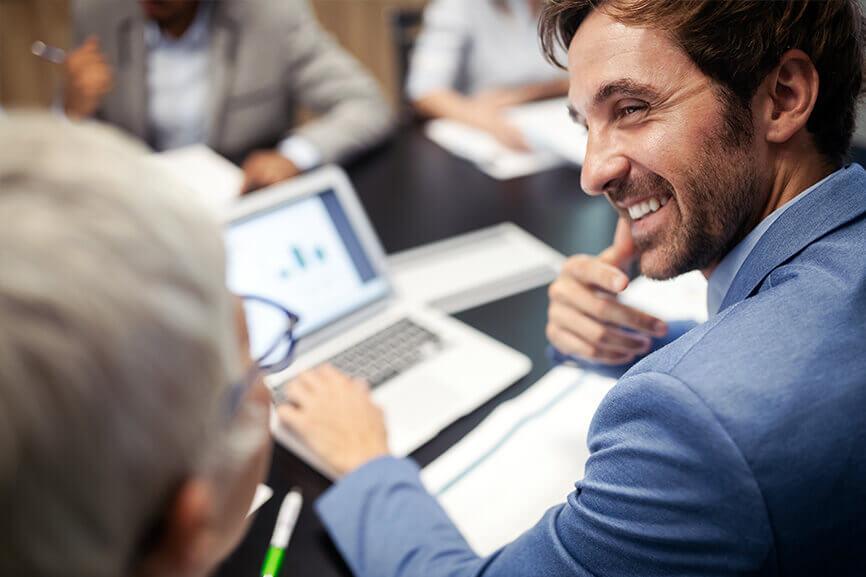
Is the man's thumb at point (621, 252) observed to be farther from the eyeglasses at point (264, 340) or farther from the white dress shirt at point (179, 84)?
the white dress shirt at point (179, 84)

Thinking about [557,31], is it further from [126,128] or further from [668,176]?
[126,128]

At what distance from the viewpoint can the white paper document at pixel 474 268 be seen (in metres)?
1.12

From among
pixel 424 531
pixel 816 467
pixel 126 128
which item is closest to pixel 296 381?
pixel 424 531

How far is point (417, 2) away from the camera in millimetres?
3027

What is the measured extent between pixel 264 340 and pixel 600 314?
1.29ft

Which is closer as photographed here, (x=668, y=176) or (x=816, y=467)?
(x=816, y=467)

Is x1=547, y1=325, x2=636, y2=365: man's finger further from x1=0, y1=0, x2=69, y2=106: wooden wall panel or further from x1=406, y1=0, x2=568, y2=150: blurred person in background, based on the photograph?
x1=0, y1=0, x2=69, y2=106: wooden wall panel

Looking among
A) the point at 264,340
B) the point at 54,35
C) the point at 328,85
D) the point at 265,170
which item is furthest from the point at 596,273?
the point at 54,35

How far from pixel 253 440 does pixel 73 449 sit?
148 millimetres

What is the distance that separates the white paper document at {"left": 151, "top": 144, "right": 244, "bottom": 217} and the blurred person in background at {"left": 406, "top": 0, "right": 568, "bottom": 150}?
56 cm

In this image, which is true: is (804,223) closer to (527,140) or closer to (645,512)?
(645,512)

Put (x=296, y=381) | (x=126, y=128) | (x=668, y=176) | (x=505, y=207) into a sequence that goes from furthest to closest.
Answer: (x=126, y=128) < (x=505, y=207) < (x=296, y=381) < (x=668, y=176)

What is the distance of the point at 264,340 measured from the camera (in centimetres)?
80

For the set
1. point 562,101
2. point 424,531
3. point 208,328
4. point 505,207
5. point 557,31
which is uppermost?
point 557,31
